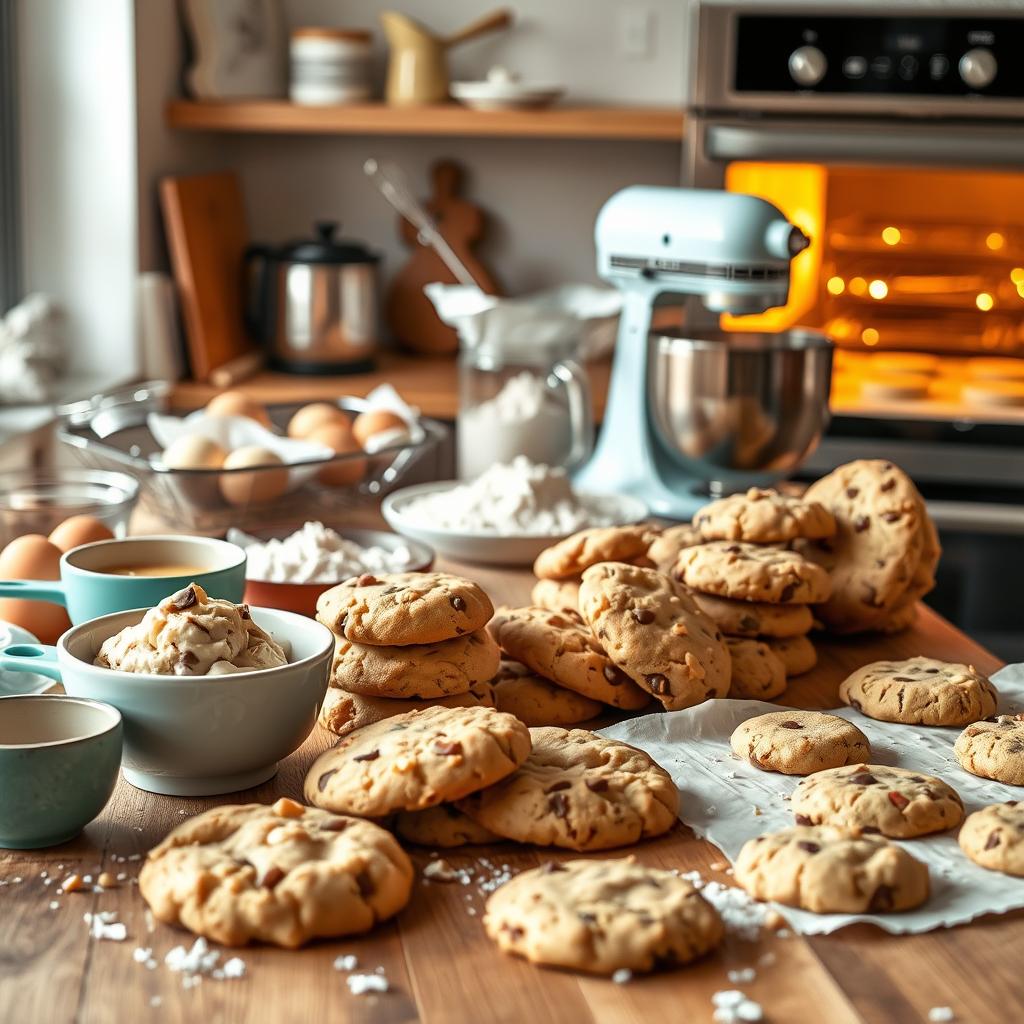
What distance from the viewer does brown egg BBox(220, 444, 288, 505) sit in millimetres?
1504

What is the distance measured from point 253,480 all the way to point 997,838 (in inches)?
35.7

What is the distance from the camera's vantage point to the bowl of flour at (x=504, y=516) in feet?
4.92

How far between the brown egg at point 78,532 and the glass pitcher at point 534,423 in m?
0.65

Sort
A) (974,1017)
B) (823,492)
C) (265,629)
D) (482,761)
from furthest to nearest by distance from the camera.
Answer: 1. (823,492)
2. (265,629)
3. (482,761)
4. (974,1017)

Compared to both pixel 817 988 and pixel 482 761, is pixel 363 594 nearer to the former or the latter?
pixel 482 761

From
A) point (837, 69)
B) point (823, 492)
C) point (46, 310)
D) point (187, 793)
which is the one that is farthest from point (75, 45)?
point (187, 793)

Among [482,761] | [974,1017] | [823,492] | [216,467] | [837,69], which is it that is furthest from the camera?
[837,69]

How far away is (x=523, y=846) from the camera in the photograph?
34.9 inches

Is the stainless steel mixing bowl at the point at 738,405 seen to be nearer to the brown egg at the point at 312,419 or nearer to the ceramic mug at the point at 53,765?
the brown egg at the point at 312,419

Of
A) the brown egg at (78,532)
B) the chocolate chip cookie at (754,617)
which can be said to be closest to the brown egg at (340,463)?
the brown egg at (78,532)

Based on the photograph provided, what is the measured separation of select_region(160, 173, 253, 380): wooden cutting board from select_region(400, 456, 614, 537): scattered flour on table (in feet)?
4.14

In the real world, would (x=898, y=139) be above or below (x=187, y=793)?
above

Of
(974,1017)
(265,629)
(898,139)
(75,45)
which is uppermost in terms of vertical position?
(75,45)

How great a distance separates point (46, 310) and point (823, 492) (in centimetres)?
167
